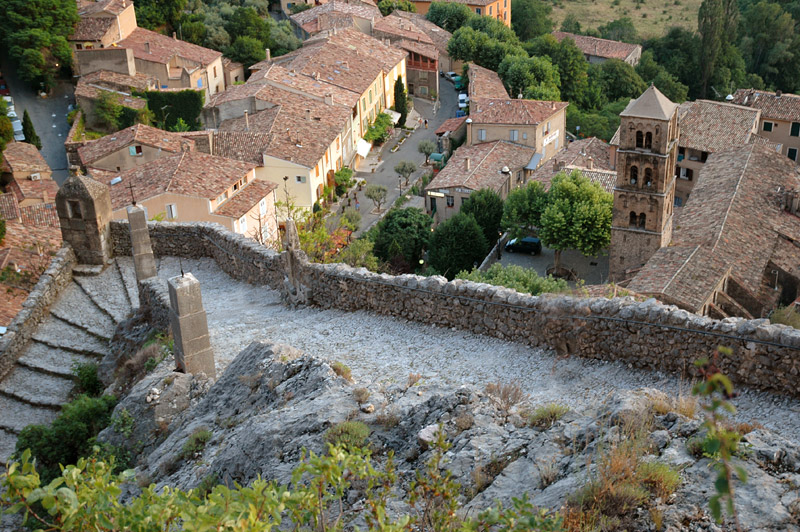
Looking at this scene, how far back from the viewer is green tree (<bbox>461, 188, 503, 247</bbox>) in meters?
41.0

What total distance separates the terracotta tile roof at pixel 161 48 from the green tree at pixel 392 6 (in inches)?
1030

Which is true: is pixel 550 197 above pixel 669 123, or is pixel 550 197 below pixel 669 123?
below

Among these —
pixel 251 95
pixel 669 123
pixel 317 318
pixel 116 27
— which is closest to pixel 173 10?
pixel 116 27

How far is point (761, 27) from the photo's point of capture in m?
74.7

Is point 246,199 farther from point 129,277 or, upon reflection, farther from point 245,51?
point 245,51

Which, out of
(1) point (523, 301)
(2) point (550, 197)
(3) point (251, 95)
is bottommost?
(2) point (550, 197)

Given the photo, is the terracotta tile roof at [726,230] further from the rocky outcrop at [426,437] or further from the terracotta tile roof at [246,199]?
the rocky outcrop at [426,437]

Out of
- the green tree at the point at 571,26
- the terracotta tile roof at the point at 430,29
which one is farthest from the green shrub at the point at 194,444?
the green tree at the point at 571,26

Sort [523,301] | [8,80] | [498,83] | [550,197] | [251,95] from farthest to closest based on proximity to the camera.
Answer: [498,83]
[8,80]
[251,95]
[550,197]
[523,301]

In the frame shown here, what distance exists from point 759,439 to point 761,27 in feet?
252

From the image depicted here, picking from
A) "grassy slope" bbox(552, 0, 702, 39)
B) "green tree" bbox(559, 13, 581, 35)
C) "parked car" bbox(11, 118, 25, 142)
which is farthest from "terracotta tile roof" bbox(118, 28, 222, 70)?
"grassy slope" bbox(552, 0, 702, 39)

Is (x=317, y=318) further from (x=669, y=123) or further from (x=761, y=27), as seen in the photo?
(x=761, y=27)

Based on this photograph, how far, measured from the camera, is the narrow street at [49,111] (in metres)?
46.6

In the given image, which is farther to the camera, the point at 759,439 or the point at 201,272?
the point at 201,272
